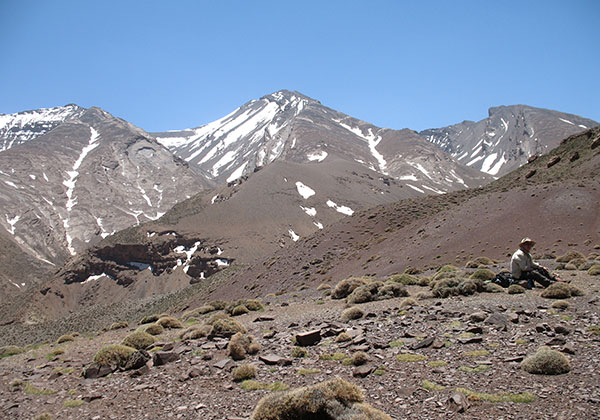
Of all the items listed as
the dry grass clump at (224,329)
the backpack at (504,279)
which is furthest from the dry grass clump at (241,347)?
the backpack at (504,279)

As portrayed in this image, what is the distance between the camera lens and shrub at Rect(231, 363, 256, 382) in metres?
8.58

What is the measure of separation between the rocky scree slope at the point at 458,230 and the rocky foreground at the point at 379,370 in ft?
64.5

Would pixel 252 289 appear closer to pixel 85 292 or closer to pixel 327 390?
pixel 327 390

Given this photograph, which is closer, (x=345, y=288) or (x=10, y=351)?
(x=10, y=351)

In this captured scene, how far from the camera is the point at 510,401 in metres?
6.19

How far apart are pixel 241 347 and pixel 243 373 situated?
1554 millimetres

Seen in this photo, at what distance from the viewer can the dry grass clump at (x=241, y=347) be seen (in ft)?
32.8

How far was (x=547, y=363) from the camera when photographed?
710 centimetres

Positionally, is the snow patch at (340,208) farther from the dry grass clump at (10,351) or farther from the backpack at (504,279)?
the dry grass clump at (10,351)

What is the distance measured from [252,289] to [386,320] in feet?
99.6

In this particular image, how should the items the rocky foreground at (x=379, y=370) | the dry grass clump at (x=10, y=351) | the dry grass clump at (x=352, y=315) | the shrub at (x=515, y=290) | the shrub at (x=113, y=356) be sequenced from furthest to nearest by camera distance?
the dry grass clump at (x=10, y=351)
the shrub at (x=515, y=290)
the dry grass clump at (x=352, y=315)
the shrub at (x=113, y=356)
the rocky foreground at (x=379, y=370)

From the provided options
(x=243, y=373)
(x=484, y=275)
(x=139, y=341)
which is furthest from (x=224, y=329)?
(x=484, y=275)

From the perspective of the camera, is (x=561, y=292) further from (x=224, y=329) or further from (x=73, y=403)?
(x=73, y=403)

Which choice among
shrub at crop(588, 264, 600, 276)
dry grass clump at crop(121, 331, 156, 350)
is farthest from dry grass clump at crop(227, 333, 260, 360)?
shrub at crop(588, 264, 600, 276)
